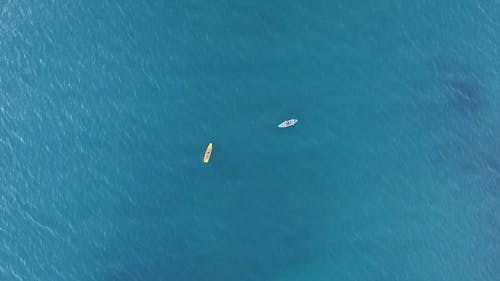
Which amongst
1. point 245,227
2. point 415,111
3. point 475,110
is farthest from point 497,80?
point 245,227

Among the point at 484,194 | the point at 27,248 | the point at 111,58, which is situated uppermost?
the point at 111,58

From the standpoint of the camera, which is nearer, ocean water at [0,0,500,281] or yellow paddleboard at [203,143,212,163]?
ocean water at [0,0,500,281]

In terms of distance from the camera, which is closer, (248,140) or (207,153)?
(207,153)

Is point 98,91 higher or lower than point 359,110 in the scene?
higher

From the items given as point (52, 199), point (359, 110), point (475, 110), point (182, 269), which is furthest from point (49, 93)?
point (475, 110)

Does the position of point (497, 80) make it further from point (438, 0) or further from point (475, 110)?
point (438, 0)

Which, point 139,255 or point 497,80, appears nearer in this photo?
point 139,255

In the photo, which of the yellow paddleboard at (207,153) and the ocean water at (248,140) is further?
the yellow paddleboard at (207,153)

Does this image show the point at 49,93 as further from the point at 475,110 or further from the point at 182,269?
the point at 475,110
